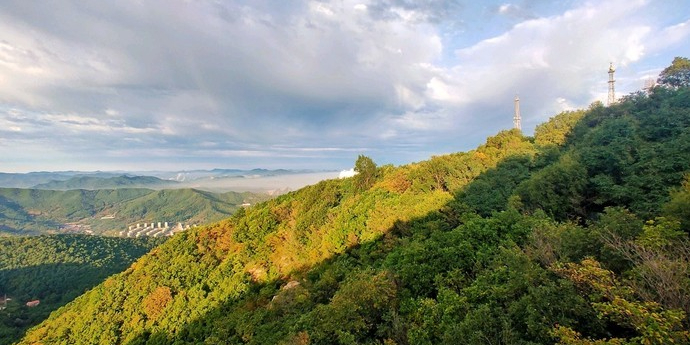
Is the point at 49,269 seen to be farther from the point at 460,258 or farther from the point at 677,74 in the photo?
the point at 677,74

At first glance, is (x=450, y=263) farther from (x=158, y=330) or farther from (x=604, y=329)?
(x=158, y=330)

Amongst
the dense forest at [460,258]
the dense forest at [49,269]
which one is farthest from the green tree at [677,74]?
the dense forest at [49,269]

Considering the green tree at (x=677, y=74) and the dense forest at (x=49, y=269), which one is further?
the dense forest at (x=49, y=269)

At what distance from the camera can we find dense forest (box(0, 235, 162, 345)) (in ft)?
258

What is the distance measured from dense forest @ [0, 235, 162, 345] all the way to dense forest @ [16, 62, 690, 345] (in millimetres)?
39567

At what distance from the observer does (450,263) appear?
67.1 ft

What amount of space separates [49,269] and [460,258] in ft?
473

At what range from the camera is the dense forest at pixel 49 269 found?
7864cm

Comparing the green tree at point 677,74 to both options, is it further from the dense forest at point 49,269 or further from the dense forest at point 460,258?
the dense forest at point 49,269

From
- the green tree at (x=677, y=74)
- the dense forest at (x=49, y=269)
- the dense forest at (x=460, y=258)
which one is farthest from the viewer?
the dense forest at (x=49, y=269)

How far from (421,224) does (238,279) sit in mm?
23146

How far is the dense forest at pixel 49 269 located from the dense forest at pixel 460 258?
39.6m

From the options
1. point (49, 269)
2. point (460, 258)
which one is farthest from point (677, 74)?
point (49, 269)

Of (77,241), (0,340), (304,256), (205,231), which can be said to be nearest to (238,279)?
(304,256)
